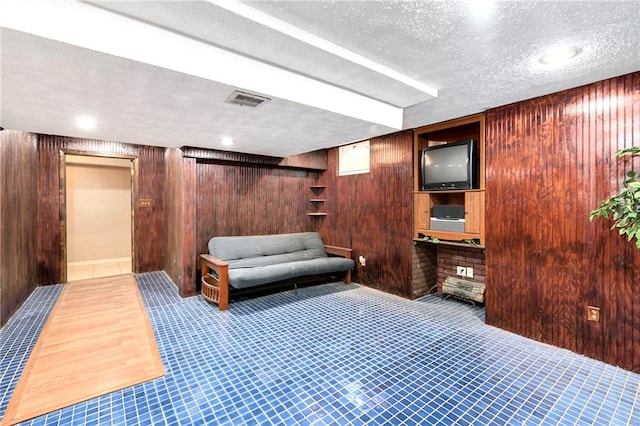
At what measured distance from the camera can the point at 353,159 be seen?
4.80 metres

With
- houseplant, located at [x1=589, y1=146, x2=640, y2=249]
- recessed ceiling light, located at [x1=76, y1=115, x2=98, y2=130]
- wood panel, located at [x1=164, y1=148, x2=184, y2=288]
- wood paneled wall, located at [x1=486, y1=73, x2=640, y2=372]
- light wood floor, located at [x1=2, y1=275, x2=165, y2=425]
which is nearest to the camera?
houseplant, located at [x1=589, y1=146, x2=640, y2=249]

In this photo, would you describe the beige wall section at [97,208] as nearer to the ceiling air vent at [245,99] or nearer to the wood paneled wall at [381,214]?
the wood paneled wall at [381,214]

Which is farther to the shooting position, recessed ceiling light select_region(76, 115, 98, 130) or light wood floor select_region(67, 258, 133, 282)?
light wood floor select_region(67, 258, 133, 282)

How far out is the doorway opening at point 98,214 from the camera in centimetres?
585

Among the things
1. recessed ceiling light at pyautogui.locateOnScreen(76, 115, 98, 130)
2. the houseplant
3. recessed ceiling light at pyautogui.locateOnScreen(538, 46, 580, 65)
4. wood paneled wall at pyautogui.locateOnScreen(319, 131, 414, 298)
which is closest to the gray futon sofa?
wood paneled wall at pyautogui.locateOnScreen(319, 131, 414, 298)

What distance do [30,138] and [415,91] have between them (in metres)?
4.93

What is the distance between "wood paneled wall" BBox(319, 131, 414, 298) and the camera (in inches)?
154

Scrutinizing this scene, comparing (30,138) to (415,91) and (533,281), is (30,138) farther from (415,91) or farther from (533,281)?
(533,281)

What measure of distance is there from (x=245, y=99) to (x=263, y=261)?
A: 257cm

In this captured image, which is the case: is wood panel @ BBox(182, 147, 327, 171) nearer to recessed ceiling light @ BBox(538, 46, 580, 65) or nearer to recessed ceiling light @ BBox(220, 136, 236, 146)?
recessed ceiling light @ BBox(220, 136, 236, 146)

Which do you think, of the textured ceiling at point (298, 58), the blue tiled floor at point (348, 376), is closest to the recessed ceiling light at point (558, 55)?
the textured ceiling at point (298, 58)

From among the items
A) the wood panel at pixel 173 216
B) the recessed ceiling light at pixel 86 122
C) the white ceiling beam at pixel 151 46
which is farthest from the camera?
the wood panel at pixel 173 216

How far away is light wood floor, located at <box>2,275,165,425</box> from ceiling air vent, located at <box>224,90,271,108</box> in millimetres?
2047

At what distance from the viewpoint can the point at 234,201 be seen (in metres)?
4.63
